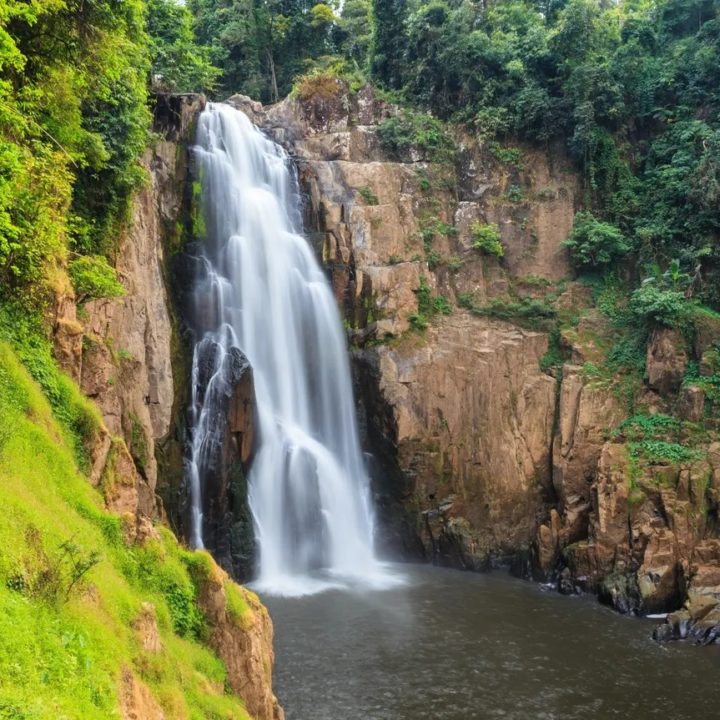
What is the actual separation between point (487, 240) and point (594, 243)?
13.8ft

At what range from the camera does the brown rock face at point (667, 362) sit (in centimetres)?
2336

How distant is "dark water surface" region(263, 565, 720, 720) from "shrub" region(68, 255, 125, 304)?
879cm

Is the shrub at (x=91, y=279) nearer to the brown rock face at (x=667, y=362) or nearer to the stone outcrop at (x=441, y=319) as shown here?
the stone outcrop at (x=441, y=319)

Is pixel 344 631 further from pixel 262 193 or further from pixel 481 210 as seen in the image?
pixel 481 210

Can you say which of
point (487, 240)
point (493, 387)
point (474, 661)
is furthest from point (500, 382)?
point (474, 661)

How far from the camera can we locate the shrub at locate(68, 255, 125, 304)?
13.7m

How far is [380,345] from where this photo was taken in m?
25.1

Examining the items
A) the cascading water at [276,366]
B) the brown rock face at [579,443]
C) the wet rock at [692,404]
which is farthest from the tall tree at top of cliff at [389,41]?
the wet rock at [692,404]

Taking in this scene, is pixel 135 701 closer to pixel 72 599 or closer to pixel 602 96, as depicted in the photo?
pixel 72 599

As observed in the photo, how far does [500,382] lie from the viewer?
83.3 ft

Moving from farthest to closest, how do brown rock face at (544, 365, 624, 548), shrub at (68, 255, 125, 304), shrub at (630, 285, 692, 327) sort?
shrub at (630, 285, 692, 327) < brown rock face at (544, 365, 624, 548) < shrub at (68, 255, 125, 304)

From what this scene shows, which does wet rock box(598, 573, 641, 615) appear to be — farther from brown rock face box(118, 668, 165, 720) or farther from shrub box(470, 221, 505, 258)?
brown rock face box(118, 668, 165, 720)

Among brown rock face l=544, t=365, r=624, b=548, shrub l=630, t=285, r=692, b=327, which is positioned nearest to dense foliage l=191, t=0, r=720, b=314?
shrub l=630, t=285, r=692, b=327

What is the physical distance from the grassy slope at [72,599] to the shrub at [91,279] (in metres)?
3.63
